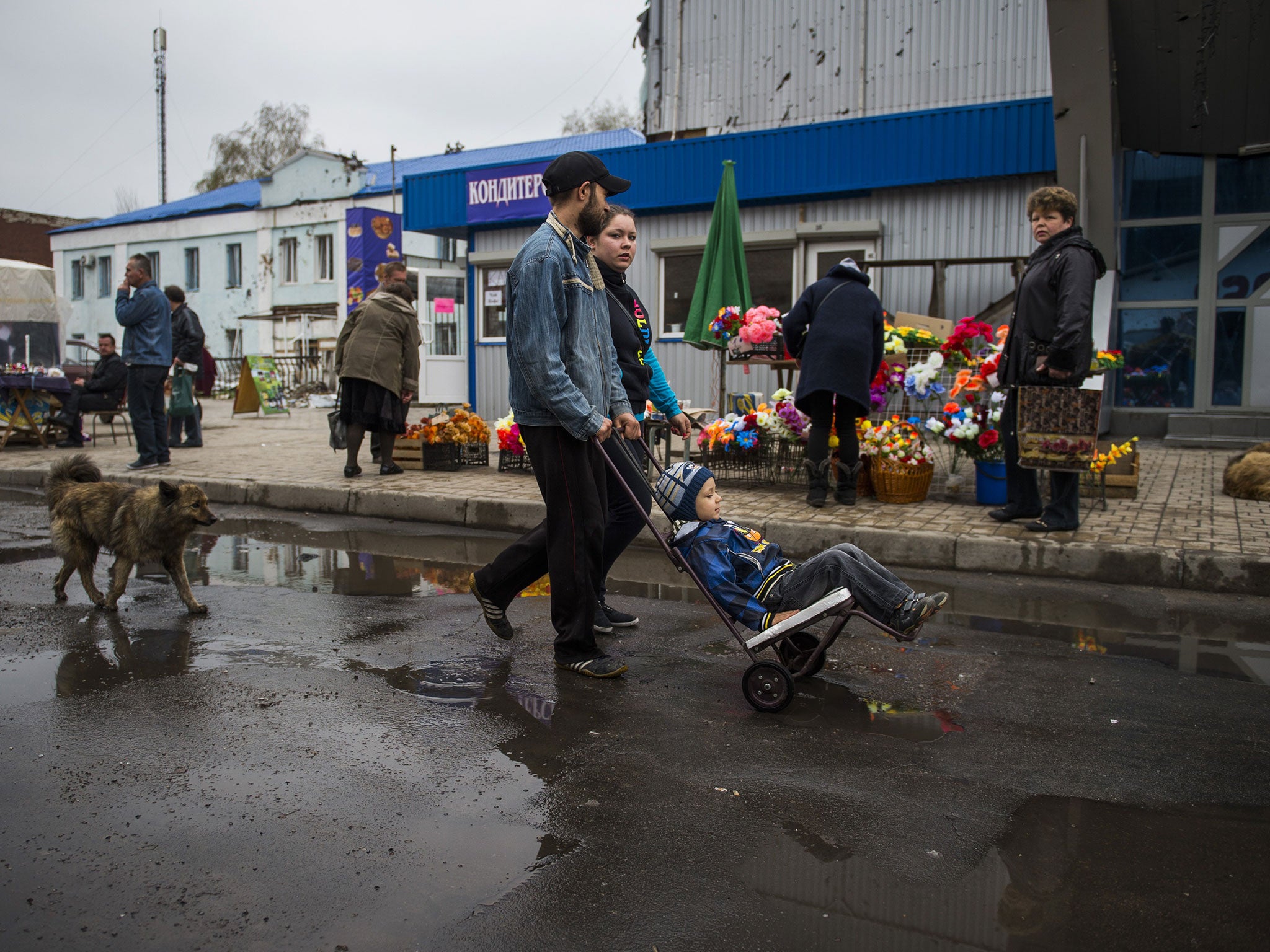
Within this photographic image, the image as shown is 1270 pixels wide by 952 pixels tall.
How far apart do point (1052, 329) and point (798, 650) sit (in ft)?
11.6

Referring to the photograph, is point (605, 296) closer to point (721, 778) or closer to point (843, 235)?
point (721, 778)

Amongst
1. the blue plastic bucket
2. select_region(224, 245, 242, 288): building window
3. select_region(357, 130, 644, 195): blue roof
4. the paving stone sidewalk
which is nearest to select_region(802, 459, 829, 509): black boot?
the paving stone sidewalk

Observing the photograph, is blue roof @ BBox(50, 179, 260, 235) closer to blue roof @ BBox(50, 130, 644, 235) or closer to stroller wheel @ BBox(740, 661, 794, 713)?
blue roof @ BBox(50, 130, 644, 235)

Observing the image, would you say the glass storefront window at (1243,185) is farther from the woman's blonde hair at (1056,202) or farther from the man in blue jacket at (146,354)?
the man in blue jacket at (146,354)

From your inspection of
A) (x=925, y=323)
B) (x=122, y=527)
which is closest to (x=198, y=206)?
(x=925, y=323)

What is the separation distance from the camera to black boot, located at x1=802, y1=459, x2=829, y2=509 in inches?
304

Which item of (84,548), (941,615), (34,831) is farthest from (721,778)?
(84,548)

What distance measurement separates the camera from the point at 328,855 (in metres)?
2.55

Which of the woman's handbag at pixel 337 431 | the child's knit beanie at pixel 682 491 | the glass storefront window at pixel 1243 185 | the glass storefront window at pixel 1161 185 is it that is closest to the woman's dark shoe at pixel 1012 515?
the child's knit beanie at pixel 682 491

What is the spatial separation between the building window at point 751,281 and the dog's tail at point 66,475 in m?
9.39

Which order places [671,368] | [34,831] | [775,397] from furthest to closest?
[671,368]
[775,397]
[34,831]

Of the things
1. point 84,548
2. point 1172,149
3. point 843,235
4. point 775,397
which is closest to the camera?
point 84,548

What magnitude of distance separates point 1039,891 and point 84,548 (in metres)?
4.85

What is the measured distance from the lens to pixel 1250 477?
7930 mm
